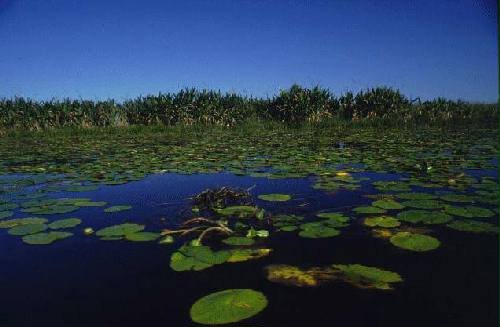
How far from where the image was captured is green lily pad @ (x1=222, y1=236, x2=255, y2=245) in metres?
2.80

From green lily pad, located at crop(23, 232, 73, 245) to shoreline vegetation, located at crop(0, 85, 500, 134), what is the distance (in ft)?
60.1

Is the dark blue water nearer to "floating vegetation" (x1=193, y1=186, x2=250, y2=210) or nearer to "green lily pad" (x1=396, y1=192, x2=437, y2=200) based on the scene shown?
"floating vegetation" (x1=193, y1=186, x2=250, y2=210)

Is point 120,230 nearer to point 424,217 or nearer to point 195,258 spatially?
point 195,258

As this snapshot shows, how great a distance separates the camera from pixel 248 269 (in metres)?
2.39

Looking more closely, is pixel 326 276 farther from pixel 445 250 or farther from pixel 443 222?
pixel 443 222

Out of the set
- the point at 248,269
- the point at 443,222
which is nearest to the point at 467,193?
the point at 443,222

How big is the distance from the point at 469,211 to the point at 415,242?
3.34 feet

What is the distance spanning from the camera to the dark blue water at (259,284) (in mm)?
1867

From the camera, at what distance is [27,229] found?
323 centimetres

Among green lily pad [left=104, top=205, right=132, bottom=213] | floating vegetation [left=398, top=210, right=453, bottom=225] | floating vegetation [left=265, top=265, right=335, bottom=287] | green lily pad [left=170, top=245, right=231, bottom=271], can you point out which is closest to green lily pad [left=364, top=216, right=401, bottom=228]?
floating vegetation [left=398, top=210, right=453, bottom=225]

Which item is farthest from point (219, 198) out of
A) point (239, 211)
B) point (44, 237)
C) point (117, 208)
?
point (44, 237)

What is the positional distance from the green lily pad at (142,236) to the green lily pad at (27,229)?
0.82 metres

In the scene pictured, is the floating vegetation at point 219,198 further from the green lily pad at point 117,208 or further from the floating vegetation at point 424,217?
the floating vegetation at point 424,217

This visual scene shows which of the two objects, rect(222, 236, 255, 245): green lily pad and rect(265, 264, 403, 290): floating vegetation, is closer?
rect(265, 264, 403, 290): floating vegetation
